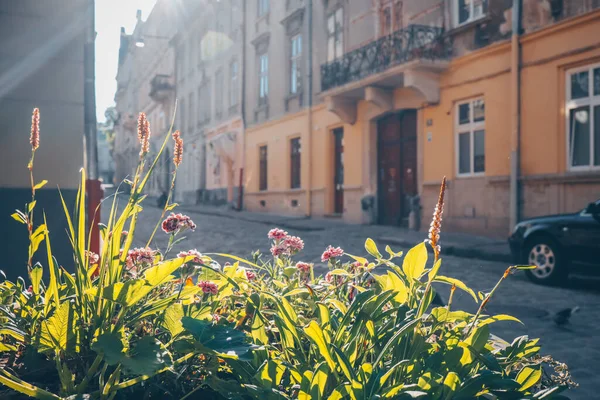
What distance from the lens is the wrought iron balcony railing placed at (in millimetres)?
14031

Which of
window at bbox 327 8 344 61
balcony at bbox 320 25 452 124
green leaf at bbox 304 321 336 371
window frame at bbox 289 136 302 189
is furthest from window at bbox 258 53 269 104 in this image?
green leaf at bbox 304 321 336 371

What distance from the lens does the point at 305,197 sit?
20.8m

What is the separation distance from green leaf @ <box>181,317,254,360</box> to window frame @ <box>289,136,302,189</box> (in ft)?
64.7

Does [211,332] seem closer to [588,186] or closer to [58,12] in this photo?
[58,12]

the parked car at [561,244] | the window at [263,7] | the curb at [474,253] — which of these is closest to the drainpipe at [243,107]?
the window at [263,7]

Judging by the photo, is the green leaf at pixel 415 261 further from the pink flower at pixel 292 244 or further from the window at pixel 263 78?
the window at pixel 263 78

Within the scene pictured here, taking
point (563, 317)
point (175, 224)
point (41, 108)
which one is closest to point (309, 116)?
point (563, 317)

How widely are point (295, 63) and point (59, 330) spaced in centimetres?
2066

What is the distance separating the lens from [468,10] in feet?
44.6

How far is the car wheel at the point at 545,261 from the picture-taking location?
7.87 meters

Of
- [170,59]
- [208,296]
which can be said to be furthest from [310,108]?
[170,59]

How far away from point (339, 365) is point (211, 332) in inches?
14.3

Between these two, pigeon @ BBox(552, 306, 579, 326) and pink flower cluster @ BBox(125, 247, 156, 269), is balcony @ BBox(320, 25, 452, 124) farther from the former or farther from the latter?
pink flower cluster @ BBox(125, 247, 156, 269)

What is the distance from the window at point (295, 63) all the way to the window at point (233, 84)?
6.23 m
